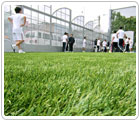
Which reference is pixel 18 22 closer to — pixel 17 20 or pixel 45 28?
pixel 17 20

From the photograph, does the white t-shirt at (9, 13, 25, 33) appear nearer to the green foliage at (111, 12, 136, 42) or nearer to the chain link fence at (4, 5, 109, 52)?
the chain link fence at (4, 5, 109, 52)

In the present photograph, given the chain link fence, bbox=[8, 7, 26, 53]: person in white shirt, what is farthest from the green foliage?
bbox=[8, 7, 26, 53]: person in white shirt

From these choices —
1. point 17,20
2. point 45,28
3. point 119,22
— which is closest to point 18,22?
point 17,20

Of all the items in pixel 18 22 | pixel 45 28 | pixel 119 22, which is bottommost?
pixel 18 22

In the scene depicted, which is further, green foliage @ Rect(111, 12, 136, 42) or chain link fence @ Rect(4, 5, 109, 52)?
green foliage @ Rect(111, 12, 136, 42)

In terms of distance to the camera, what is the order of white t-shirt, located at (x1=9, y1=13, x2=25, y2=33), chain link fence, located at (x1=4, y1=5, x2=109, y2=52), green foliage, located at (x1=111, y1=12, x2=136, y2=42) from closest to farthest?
1. white t-shirt, located at (x1=9, y1=13, x2=25, y2=33)
2. chain link fence, located at (x1=4, y1=5, x2=109, y2=52)
3. green foliage, located at (x1=111, y1=12, x2=136, y2=42)

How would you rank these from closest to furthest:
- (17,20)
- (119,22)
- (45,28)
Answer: (17,20) → (45,28) → (119,22)

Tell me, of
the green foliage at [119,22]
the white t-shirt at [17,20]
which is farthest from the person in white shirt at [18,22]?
the green foliage at [119,22]

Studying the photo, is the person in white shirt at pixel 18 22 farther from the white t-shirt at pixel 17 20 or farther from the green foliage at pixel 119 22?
the green foliage at pixel 119 22

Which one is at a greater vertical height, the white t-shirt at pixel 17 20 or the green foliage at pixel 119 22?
the green foliage at pixel 119 22

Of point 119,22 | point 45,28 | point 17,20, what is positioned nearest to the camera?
point 17,20

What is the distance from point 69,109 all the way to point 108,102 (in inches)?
8.6

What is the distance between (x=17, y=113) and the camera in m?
0.75

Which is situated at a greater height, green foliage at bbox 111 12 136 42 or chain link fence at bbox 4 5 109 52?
green foliage at bbox 111 12 136 42
